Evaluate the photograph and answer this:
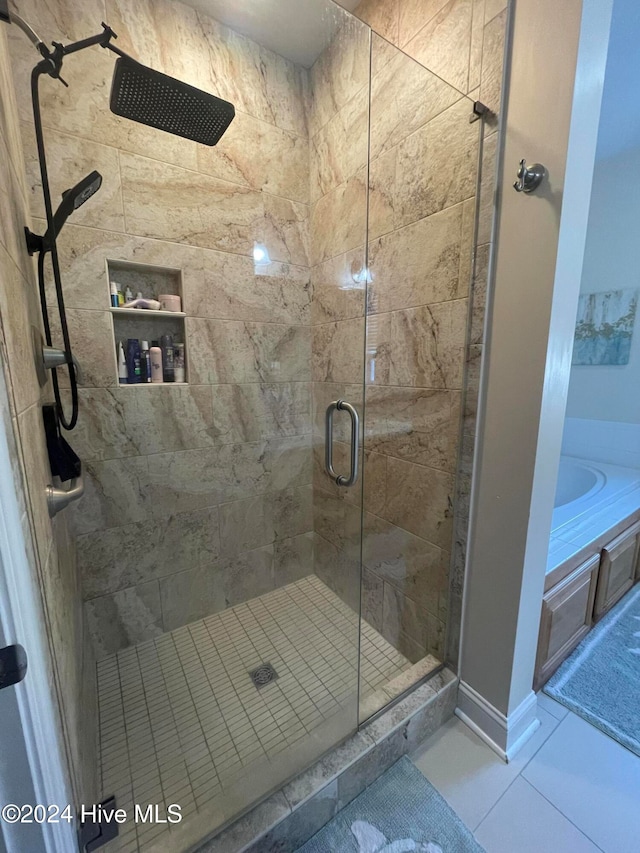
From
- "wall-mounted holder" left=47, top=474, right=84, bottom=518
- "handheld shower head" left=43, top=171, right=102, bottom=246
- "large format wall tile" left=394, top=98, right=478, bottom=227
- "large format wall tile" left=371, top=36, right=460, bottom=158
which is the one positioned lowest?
"wall-mounted holder" left=47, top=474, right=84, bottom=518

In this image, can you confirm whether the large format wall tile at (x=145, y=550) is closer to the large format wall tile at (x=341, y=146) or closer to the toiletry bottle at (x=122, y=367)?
the toiletry bottle at (x=122, y=367)

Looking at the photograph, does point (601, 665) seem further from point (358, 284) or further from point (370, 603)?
point (358, 284)

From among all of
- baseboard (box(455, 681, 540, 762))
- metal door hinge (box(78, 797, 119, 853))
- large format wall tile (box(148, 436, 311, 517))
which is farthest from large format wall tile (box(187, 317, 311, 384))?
baseboard (box(455, 681, 540, 762))

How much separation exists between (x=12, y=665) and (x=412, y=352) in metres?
1.38

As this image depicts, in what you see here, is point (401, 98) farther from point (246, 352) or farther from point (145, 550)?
point (145, 550)

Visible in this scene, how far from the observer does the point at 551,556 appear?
1396 mm

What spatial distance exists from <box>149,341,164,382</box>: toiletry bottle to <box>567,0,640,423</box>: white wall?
2710 millimetres

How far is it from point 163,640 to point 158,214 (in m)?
2.01

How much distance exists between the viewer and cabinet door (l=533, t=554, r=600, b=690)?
1.33 metres

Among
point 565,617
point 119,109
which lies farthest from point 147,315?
point 565,617

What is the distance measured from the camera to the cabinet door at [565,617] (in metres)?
1.33

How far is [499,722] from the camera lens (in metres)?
1.20

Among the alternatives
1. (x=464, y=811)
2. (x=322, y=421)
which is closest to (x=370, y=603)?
(x=464, y=811)

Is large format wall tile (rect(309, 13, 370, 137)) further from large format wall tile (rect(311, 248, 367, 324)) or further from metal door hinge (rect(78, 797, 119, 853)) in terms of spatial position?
metal door hinge (rect(78, 797, 119, 853))
